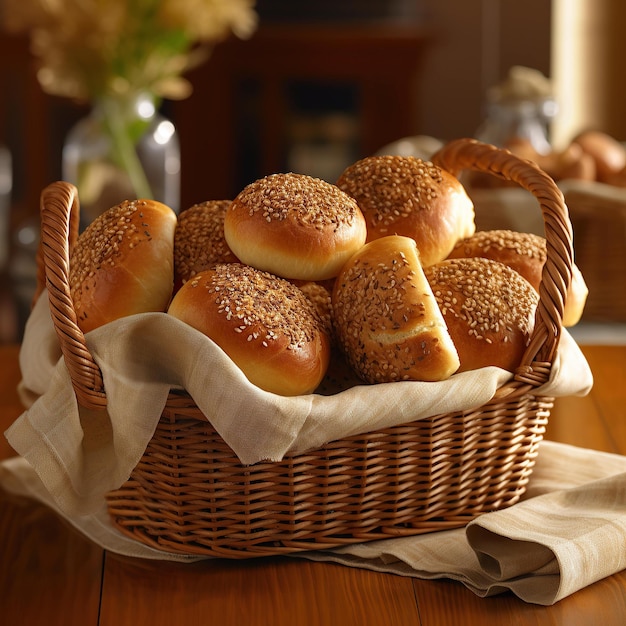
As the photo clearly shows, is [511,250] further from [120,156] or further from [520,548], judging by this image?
[120,156]

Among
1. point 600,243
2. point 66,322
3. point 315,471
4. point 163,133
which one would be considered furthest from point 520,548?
point 163,133

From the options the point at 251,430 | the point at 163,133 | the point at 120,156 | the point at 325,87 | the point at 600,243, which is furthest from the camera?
the point at 325,87

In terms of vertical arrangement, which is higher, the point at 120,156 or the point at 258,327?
the point at 258,327

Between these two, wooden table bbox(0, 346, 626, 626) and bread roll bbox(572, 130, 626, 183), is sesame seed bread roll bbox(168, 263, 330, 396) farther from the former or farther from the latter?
bread roll bbox(572, 130, 626, 183)

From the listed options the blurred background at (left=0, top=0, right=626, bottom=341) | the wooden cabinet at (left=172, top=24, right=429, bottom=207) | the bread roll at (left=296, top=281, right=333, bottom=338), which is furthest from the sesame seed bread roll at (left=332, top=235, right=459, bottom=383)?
the wooden cabinet at (left=172, top=24, right=429, bottom=207)

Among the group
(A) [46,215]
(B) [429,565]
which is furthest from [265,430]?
(A) [46,215]

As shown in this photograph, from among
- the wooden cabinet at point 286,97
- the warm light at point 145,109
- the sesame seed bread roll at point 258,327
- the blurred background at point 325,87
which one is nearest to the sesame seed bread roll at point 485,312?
the sesame seed bread roll at point 258,327
